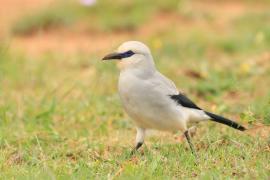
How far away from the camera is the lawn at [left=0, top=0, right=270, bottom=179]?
17.8 ft

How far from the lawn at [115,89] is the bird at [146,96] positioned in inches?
8.3

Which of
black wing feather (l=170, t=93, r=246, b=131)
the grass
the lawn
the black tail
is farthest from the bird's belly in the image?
the grass

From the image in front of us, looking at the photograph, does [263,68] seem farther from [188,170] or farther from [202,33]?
[188,170]

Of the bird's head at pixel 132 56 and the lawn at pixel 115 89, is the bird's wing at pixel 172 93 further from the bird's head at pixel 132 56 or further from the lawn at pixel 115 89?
the lawn at pixel 115 89

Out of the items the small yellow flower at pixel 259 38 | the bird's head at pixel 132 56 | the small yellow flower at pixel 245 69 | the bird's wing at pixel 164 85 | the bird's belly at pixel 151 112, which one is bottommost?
the small yellow flower at pixel 245 69

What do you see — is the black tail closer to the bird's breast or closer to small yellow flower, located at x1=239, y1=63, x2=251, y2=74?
the bird's breast

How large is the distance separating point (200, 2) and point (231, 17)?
900mm

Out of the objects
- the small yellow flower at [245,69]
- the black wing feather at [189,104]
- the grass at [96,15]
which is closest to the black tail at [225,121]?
the black wing feather at [189,104]

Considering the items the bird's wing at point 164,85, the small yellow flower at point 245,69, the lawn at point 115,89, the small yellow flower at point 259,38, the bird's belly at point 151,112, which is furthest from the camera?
the small yellow flower at point 259,38

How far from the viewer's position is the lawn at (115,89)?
213 inches

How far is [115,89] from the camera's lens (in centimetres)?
782

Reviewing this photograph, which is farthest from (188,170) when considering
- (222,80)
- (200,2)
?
(200,2)

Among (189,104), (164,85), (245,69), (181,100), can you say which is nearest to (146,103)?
(164,85)

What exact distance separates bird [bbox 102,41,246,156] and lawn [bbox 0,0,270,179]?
21 cm
